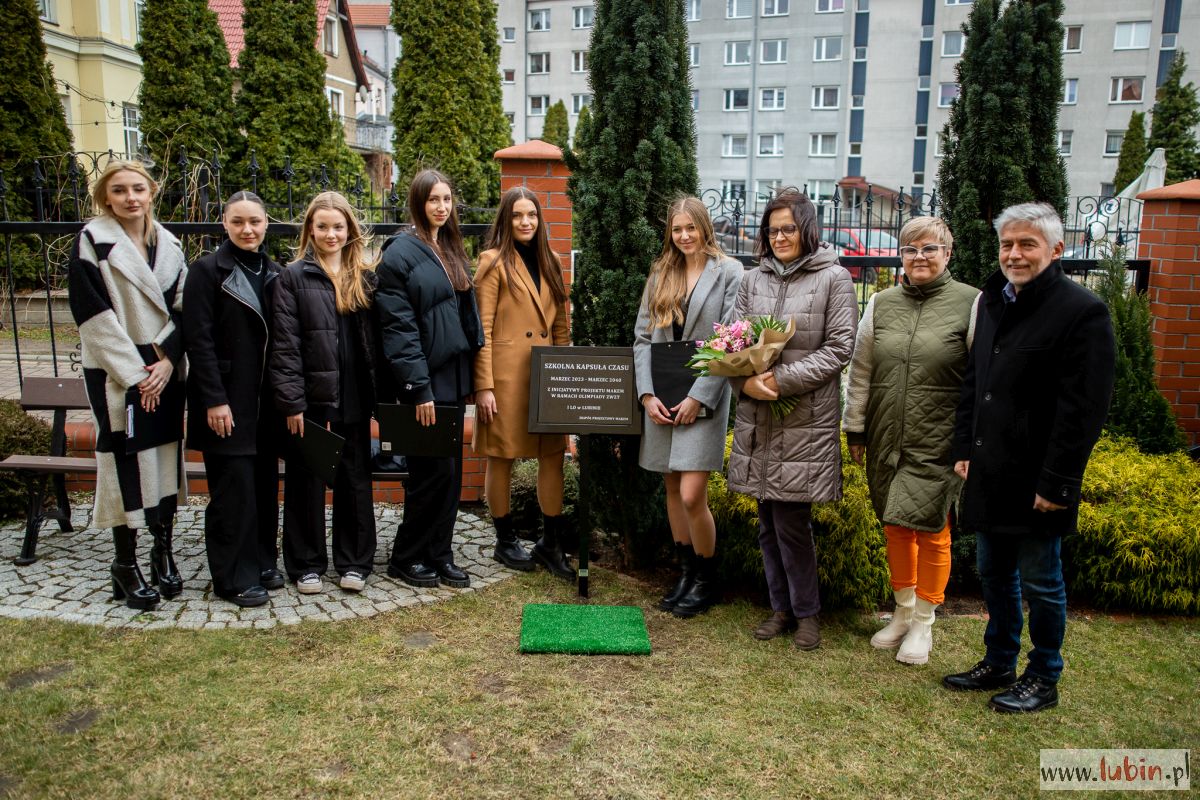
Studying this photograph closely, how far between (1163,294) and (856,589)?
3.86 m

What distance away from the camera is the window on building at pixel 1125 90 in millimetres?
39906

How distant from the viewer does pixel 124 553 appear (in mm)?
4531

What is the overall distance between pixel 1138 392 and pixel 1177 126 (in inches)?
988

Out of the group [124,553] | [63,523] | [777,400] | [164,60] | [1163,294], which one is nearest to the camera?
[777,400]

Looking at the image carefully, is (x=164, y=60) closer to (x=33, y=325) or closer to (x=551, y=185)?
(x=33, y=325)

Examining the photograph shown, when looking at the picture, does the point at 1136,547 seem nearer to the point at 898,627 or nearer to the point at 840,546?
the point at 898,627

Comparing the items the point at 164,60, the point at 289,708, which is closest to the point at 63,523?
the point at 289,708

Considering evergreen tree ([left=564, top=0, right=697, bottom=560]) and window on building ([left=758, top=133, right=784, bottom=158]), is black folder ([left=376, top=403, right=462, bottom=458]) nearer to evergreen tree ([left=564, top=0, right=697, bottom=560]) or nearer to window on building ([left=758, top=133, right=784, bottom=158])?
evergreen tree ([left=564, top=0, right=697, bottom=560])

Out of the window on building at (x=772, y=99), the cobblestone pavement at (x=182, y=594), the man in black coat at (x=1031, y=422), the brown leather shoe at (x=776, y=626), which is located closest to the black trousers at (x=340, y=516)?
the cobblestone pavement at (x=182, y=594)

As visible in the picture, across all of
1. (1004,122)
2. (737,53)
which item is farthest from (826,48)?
(1004,122)

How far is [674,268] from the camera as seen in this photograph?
4.59m

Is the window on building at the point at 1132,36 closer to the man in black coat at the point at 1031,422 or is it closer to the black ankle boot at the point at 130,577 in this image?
the man in black coat at the point at 1031,422

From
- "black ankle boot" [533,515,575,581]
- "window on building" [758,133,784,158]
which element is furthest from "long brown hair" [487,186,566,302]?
"window on building" [758,133,784,158]

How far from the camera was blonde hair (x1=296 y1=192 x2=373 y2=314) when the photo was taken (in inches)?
181
